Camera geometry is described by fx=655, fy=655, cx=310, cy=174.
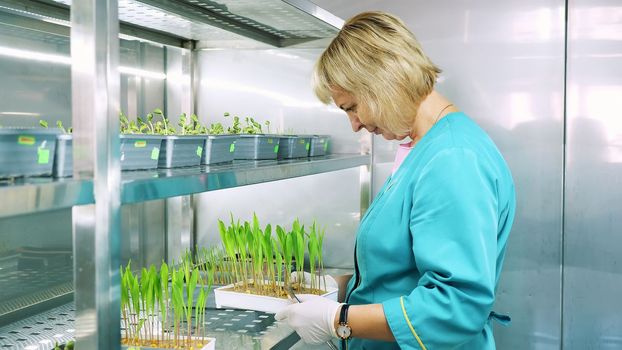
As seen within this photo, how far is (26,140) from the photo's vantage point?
1.00 meters

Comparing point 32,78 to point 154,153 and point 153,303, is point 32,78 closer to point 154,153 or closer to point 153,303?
point 154,153

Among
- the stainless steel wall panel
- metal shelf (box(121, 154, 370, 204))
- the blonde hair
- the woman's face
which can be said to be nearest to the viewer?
metal shelf (box(121, 154, 370, 204))

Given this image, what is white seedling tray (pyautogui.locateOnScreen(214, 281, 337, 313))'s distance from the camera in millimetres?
1938

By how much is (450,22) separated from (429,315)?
1.60m

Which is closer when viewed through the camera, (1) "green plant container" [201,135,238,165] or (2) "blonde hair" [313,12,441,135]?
(2) "blonde hair" [313,12,441,135]

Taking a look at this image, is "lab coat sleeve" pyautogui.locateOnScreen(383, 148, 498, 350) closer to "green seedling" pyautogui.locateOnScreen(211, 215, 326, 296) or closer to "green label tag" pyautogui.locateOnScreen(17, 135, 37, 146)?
"green seedling" pyautogui.locateOnScreen(211, 215, 326, 296)

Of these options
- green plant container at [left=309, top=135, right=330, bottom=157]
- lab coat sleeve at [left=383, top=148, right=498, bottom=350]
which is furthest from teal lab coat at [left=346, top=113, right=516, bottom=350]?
green plant container at [left=309, top=135, right=330, bottom=157]

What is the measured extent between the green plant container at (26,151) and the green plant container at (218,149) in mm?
643

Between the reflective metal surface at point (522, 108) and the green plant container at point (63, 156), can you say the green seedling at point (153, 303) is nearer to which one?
the green plant container at point (63, 156)

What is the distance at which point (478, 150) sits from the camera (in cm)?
143

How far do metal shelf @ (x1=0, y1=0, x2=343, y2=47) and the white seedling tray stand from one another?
2.73 feet

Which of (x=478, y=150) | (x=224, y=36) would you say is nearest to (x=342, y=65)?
(x=478, y=150)

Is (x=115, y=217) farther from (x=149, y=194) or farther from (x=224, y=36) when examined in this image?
(x=224, y=36)

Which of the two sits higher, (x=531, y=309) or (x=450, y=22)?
(x=450, y=22)
